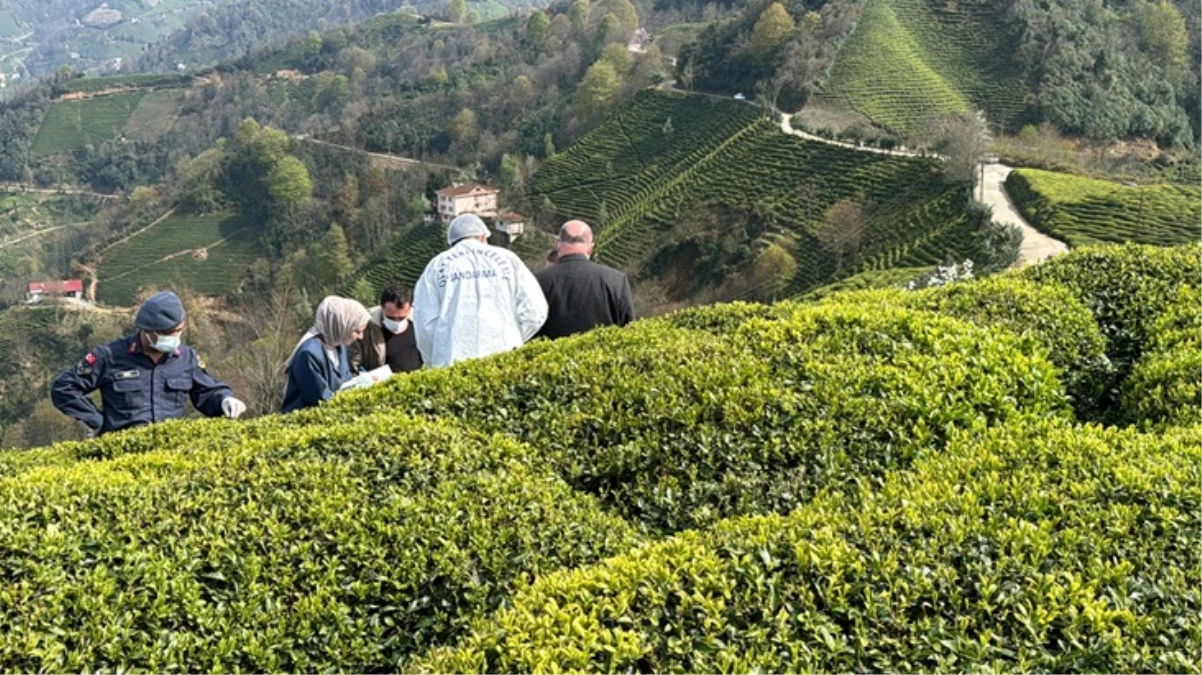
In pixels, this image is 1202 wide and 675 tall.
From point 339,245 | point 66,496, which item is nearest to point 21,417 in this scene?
point 339,245

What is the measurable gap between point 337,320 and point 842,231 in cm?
3023

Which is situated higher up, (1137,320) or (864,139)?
(1137,320)

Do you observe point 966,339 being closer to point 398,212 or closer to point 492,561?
point 492,561

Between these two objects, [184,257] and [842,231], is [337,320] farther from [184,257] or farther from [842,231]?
[184,257]

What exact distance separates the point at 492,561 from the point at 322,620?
0.69 meters

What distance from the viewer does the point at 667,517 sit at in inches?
154

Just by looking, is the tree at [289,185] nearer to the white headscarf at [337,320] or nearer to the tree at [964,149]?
the tree at [964,149]

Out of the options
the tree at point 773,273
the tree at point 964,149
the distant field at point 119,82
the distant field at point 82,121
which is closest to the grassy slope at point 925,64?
the tree at point 964,149

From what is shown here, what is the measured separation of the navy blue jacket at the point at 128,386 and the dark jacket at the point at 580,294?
8.71 feet

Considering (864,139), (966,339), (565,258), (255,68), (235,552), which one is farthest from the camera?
(255,68)

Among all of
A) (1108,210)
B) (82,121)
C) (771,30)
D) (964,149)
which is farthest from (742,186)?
(82,121)

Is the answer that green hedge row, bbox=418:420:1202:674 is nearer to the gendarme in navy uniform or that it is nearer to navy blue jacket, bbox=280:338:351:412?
navy blue jacket, bbox=280:338:351:412

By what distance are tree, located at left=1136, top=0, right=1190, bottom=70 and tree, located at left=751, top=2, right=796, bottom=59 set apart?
19975 mm

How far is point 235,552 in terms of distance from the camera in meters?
3.12
